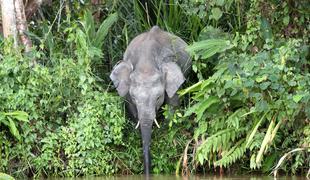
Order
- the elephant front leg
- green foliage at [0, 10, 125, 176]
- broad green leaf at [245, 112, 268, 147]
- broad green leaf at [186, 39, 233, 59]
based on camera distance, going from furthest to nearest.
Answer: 1. the elephant front leg
2. broad green leaf at [186, 39, 233, 59]
3. green foliage at [0, 10, 125, 176]
4. broad green leaf at [245, 112, 268, 147]

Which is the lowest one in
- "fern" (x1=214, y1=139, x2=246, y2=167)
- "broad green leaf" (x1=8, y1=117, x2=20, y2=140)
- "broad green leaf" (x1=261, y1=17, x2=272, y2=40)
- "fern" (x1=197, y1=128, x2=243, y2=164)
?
"fern" (x1=214, y1=139, x2=246, y2=167)

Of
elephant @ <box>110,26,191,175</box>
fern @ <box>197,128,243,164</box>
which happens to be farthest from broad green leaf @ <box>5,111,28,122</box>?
fern @ <box>197,128,243,164</box>

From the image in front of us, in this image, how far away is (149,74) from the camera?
11570 millimetres

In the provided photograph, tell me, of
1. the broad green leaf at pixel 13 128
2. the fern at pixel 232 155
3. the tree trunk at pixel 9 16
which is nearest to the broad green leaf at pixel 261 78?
the fern at pixel 232 155

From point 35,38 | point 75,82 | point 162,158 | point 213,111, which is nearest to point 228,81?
point 213,111

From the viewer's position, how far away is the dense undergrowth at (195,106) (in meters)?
10.1

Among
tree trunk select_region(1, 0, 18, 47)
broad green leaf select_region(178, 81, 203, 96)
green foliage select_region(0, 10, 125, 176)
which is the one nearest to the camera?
green foliage select_region(0, 10, 125, 176)

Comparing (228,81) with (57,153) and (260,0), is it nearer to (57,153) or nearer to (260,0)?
(260,0)

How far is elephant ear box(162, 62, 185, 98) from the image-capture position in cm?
1159

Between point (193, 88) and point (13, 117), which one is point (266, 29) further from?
point (13, 117)

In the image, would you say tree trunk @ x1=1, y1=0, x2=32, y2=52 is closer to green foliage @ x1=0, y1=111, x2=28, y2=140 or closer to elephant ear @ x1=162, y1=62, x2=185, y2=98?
green foliage @ x1=0, y1=111, x2=28, y2=140

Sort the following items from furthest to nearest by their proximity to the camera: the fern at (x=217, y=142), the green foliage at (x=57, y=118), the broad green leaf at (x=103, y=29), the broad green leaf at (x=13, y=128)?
the broad green leaf at (x=103, y=29) → the green foliage at (x=57, y=118) → the broad green leaf at (x=13, y=128) → the fern at (x=217, y=142)

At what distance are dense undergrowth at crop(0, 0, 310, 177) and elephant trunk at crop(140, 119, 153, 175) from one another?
0.79 feet

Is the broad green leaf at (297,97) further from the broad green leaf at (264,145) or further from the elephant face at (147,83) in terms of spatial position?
the elephant face at (147,83)
